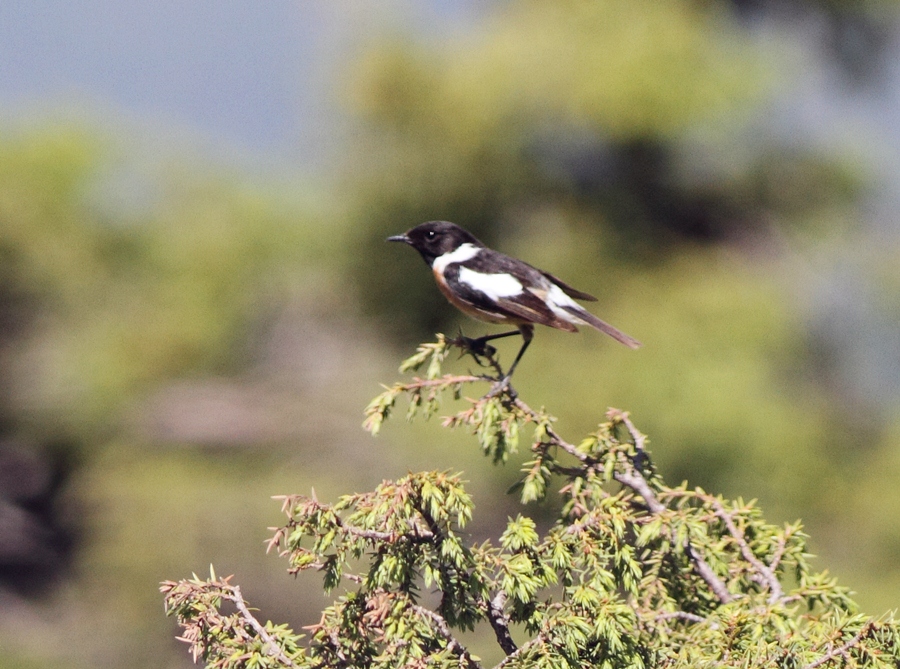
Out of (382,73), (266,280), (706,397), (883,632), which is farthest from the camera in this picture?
(266,280)

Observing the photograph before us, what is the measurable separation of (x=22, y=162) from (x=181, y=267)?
10.1 ft

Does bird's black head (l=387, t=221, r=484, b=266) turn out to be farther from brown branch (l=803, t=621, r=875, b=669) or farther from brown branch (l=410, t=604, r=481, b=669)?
brown branch (l=803, t=621, r=875, b=669)

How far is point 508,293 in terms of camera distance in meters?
4.21

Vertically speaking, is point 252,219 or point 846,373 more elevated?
point 846,373

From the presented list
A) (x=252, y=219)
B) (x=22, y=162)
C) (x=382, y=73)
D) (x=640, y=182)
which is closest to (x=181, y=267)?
(x=252, y=219)

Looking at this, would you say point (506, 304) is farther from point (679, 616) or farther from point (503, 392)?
point (679, 616)

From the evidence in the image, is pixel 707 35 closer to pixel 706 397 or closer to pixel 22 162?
pixel 706 397

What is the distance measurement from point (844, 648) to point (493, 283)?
2.29 meters

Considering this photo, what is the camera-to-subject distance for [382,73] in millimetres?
14672

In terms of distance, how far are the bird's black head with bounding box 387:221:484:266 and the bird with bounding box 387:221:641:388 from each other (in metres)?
0.02

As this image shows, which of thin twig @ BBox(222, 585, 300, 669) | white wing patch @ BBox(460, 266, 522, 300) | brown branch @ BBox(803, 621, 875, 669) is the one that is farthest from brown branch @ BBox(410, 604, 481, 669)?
white wing patch @ BBox(460, 266, 522, 300)

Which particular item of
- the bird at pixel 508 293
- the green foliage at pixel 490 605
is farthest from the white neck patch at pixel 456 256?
the green foliage at pixel 490 605

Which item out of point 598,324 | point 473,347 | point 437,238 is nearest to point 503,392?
point 473,347

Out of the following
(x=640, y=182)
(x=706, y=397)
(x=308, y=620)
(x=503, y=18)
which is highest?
(x=503, y=18)
